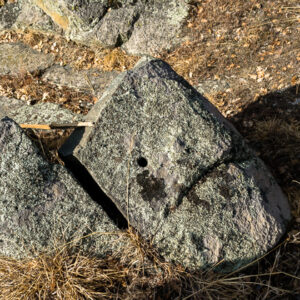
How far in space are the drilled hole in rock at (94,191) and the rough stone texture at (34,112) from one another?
6.11ft

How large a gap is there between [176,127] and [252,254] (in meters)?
1.39

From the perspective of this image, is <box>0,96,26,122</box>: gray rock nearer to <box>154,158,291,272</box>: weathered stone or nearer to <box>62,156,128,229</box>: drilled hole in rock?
<box>62,156,128,229</box>: drilled hole in rock

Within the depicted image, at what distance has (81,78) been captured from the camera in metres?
5.87

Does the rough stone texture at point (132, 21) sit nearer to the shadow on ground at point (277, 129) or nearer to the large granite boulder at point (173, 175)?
the shadow on ground at point (277, 129)

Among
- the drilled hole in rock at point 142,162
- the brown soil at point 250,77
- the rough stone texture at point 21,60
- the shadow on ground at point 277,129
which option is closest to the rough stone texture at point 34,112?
the brown soil at point 250,77

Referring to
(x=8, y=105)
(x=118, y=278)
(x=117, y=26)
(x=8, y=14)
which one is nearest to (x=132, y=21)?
(x=117, y=26)

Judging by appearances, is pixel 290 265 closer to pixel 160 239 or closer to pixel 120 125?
pixel 160 239

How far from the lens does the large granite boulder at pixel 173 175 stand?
3100mm

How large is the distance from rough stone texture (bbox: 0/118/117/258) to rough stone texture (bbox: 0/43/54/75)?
11.3ft

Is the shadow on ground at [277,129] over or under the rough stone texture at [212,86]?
under

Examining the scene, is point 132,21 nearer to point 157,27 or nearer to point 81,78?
point 157,27

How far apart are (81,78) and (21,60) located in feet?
4.52

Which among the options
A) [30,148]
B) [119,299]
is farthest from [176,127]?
[119,299]

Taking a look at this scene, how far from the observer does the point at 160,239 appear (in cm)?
310
